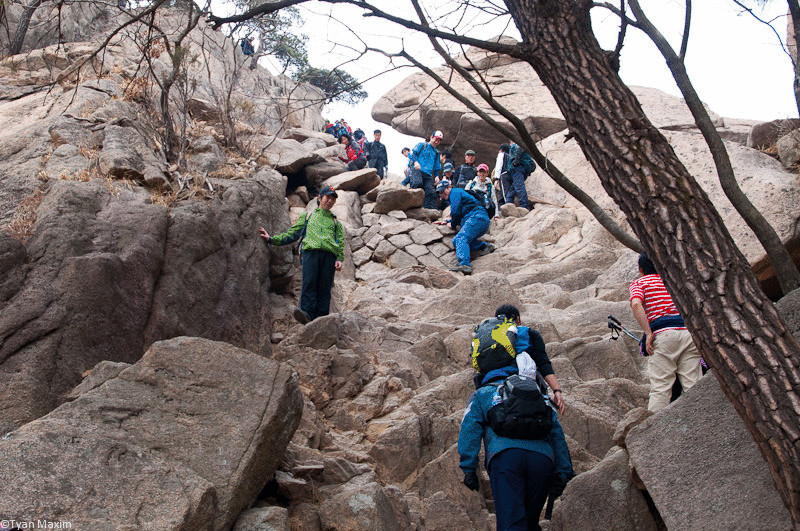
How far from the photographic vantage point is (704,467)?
388cm

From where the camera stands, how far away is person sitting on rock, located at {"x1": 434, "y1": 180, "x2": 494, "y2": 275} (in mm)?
13391

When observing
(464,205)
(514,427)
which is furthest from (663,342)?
(464,205)

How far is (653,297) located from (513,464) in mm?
2365

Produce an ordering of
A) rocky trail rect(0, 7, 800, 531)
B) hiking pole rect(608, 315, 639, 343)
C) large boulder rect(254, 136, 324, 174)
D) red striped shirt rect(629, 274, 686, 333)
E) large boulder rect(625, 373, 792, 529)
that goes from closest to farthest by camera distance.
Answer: large boulder rect(625, 373, 792, 529) → rocky trail rect(0, 7, 800, 531) → red striped shirt rect(629, 274, 686, 333) → hiking pole rect(608, 315, 639, 343) → large boulder rect(254, 136, 324, 174)

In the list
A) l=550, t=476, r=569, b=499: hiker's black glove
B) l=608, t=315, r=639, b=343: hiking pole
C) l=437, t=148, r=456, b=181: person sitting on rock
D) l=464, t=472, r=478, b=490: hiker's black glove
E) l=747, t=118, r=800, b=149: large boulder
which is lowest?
l=550, t=476, r=569, b=499: hiker's black glove

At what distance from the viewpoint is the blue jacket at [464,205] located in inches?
546

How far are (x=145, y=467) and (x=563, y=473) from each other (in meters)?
2.49

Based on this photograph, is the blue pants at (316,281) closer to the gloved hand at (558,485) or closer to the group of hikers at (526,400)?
the group of hikers at (526,400)

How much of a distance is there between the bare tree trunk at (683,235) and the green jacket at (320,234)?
4.94 metres

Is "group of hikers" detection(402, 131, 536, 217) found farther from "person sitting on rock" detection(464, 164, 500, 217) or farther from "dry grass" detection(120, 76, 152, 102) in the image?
"dry grass" detection(120, 76, 152, 102)

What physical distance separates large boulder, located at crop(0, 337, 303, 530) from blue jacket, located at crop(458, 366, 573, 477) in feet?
4.09

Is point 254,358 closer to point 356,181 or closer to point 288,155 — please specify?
point 356,181

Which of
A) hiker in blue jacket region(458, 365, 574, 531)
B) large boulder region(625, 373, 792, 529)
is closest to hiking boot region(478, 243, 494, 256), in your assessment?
large boulder region(625, 373, 792, 529)

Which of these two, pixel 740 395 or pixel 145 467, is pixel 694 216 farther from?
pixel 145 467
